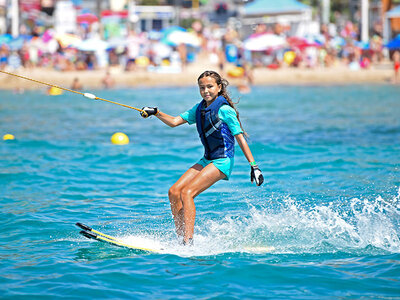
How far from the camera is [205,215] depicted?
8531mm

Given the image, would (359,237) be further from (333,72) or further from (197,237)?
(333,72)

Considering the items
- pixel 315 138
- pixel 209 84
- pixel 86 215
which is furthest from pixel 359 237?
pixel 315 138

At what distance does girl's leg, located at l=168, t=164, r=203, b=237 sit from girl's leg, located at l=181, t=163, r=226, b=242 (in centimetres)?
5

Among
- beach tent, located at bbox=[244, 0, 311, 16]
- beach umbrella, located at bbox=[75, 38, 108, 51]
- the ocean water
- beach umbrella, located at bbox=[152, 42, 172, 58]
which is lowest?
the ocean water

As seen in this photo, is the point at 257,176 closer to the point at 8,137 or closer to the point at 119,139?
the point at 119,139

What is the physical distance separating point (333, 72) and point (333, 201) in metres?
22.4

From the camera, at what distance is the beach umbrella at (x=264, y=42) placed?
31531 mm

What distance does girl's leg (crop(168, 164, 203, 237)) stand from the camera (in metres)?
6.73

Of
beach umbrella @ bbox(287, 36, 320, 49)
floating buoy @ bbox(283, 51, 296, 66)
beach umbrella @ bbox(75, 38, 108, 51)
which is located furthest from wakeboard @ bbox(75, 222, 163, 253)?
floating buoy @ bbox(283, 51, 296, 66)

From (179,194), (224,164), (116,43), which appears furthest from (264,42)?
(179,194)

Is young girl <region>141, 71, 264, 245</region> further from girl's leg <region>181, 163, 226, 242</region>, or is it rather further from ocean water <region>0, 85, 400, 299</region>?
ocean water <region>0, 85, 400, 299</region>

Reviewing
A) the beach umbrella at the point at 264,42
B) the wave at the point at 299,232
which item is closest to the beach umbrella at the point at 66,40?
the beach umbrella at the point at 264,42

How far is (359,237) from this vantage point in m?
7.38

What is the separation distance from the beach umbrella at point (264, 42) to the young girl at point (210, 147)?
25355mm
